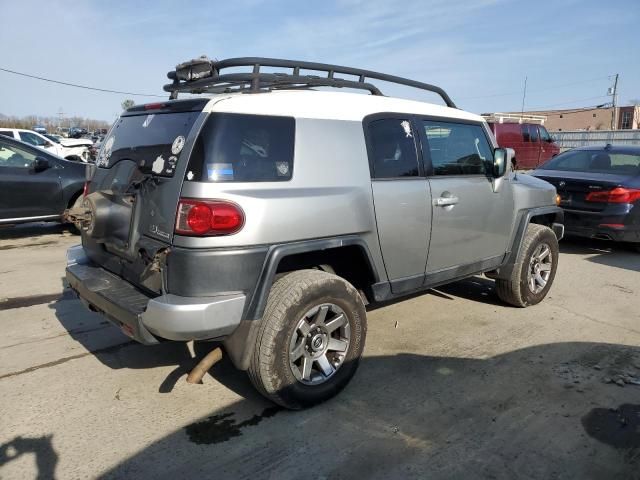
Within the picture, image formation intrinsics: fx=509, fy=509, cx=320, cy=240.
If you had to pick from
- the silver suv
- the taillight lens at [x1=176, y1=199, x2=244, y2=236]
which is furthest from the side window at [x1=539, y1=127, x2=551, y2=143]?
the taillight lens at [x1=176, y1=199, x2=244, y2=236]

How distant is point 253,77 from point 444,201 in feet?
5.68

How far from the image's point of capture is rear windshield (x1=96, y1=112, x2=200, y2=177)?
2996 mm

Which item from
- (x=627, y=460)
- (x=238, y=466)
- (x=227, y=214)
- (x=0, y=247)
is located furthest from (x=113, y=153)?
(x=0, y=247)

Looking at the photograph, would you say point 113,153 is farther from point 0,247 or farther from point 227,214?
point 0,247

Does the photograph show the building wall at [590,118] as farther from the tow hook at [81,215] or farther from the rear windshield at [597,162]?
the tow hook at [81,215]

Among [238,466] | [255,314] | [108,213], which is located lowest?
[238,466]

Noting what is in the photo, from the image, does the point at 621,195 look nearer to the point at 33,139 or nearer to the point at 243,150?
the point at 243,150

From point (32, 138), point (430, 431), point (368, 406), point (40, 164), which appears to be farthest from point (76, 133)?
point (430, 431)

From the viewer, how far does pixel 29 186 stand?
314 inches

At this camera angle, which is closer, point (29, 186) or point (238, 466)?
point (238, 466)

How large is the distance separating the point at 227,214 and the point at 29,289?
13.1 ft

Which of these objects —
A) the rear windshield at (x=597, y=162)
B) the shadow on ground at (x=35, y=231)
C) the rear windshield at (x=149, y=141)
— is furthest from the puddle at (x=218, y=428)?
the rear windshield at (x=597, y=162)

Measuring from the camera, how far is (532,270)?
521 centimetres

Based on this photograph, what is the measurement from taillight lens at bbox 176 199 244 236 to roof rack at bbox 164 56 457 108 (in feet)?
2.79
